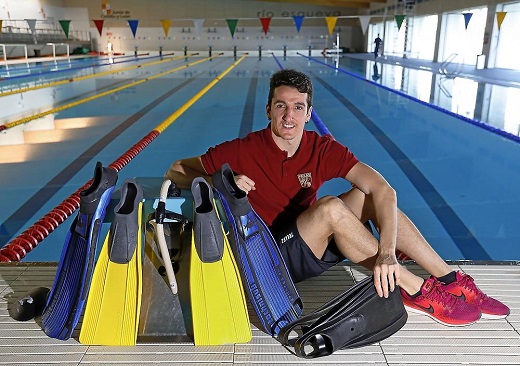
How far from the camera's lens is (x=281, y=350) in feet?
4.70

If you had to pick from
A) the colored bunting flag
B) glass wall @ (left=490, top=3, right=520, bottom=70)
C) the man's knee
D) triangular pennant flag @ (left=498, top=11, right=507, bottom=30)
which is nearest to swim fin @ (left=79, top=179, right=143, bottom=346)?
the man's knee

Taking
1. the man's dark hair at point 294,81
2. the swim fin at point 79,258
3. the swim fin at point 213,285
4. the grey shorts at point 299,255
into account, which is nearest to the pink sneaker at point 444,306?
the grey shorts at point 299,255

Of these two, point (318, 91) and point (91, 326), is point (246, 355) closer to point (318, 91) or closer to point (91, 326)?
point (91, 326)

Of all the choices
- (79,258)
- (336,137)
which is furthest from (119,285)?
(336,137)

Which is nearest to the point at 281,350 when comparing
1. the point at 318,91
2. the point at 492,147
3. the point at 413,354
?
the point at 413,354

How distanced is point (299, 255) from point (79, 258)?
2.31ft

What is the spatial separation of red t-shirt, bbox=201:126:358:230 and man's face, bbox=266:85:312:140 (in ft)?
0.22

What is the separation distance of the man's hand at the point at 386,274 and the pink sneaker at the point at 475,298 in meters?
0.27

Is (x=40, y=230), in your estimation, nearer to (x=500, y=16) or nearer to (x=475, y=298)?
(x=475, y=298)

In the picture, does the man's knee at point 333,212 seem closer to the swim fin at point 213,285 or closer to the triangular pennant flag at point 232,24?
the swim fin at point 213,285

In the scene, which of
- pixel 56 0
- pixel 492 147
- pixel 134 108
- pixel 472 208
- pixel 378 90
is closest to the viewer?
pixel 472 208

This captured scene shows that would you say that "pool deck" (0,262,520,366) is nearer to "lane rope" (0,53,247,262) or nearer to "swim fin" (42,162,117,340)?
"swim fin" (42,162,117,340)

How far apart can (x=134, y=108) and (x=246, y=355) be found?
6296mm

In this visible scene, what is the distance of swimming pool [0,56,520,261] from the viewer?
3.08 meters
